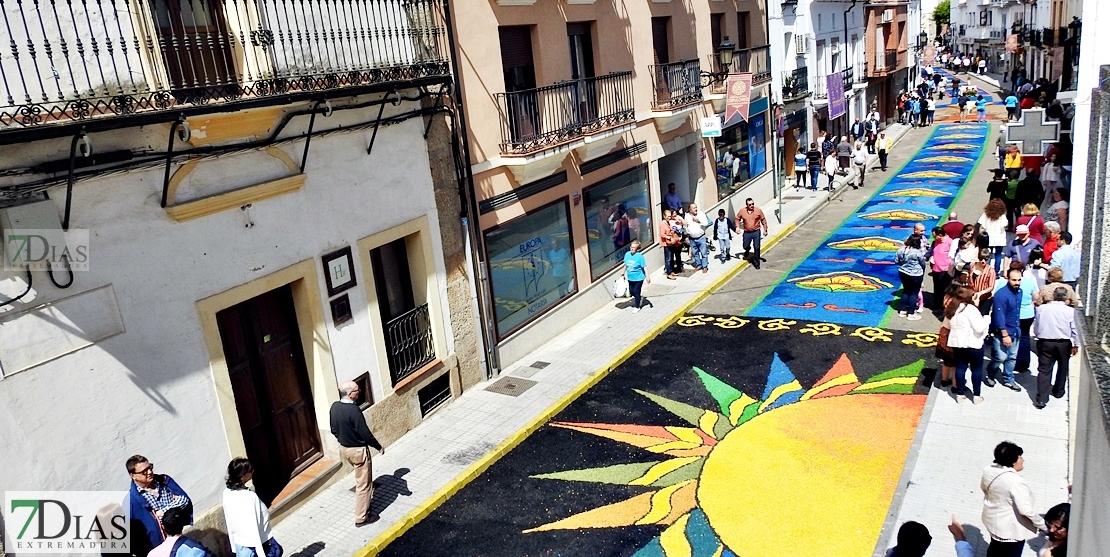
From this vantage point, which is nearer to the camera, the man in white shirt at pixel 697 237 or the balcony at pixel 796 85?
the man in white shirt at pixel 697 237

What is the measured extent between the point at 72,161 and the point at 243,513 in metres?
3.40

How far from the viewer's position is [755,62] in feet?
75.0

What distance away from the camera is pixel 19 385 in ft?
22.5

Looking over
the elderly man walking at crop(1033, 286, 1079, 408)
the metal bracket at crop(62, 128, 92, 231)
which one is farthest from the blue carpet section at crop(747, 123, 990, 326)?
the metal bracket at crop(62, 128, 92, 231)

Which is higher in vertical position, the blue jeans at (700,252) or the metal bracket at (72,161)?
the metal bracket at (72,161)

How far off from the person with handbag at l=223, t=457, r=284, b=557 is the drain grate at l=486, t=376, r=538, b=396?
5454 millimetres

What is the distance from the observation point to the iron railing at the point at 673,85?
18.1 metres

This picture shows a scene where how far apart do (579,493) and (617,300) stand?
785 centimetres

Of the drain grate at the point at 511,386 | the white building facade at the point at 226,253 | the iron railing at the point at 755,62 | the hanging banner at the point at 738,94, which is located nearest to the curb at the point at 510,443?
the drain grate at the point at 511,386

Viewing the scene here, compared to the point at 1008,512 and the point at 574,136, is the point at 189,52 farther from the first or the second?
the point at 1008,512

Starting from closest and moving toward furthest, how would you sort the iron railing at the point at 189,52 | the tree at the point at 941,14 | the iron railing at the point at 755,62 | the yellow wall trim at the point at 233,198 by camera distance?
the iron railing at the point at 189,52 < the yellow wall trim at the point at 233,198 < the iron railing at the point at 755,62 < the tree at the point at 941,14

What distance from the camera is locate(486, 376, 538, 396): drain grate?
12539 mm

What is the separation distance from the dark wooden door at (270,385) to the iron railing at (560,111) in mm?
5049

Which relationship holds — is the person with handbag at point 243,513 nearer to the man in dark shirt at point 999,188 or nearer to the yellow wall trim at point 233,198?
the yellow wall trim at point 233,198
